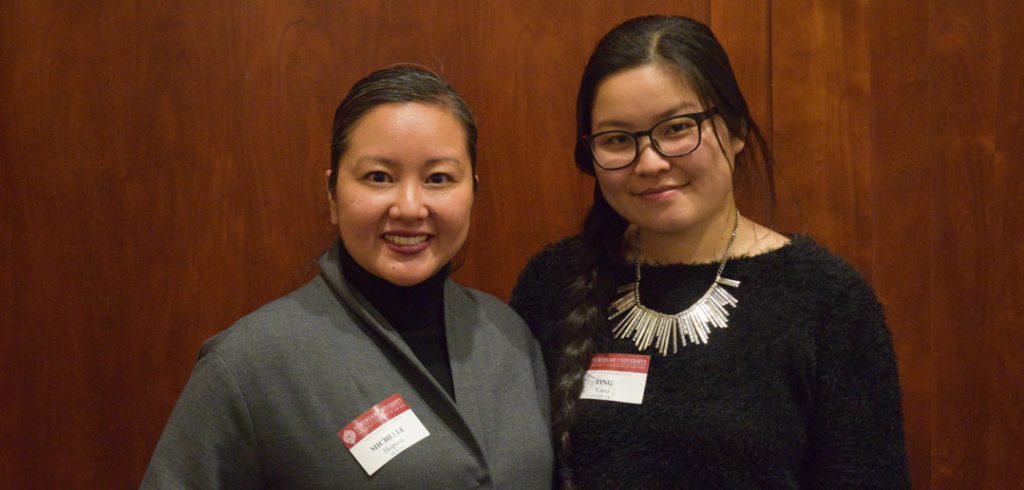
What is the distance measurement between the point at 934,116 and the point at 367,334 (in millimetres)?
1436

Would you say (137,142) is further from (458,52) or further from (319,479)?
(319,479)

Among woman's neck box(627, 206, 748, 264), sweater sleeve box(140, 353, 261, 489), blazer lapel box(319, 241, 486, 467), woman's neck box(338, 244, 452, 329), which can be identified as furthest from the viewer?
woman's neck box(627, 206, 748, 264)

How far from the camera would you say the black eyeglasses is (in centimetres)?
139

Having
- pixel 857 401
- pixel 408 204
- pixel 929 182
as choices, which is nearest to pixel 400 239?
pixel 408 204

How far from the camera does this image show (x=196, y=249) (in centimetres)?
191

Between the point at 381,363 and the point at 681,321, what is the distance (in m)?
0.56

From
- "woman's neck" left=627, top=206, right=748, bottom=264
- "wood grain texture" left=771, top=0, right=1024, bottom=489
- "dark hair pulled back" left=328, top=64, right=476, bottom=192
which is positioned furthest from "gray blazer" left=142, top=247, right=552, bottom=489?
"wood grain texture" left=771, top=0, right=1024, bottom=489

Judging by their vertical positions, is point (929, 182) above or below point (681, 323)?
above

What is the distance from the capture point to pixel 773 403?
1.37m

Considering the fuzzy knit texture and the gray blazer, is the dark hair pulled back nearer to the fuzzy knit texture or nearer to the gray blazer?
the gray blazer

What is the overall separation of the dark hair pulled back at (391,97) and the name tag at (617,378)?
482 millimetres

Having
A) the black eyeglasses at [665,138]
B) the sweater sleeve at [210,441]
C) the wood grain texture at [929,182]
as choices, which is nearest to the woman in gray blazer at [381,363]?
the sweater sleeve at [210,441]

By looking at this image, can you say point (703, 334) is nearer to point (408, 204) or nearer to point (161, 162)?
point (408, 204)

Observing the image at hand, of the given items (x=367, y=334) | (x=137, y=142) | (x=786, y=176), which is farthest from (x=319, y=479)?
(x=786, y=176)
